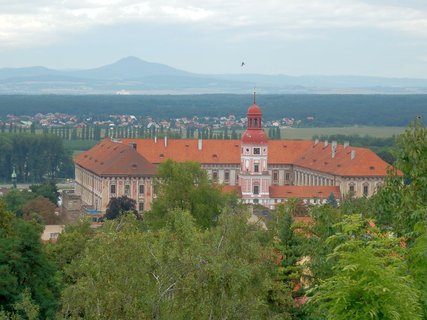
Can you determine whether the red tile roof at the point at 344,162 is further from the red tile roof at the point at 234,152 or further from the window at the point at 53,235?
the window at the point at 53,235

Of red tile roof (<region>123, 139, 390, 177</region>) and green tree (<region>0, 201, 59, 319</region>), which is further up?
green tree (<region>0, 201, 59, 319</region>)

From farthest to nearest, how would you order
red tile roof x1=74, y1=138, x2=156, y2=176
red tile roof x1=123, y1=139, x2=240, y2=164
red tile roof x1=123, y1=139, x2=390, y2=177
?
red tile roof x1=123, y1=139, x2=240, y2=164, red tile roof x1=123, y1=139, x2=390, y2=177, red tile roof x1=74, y1=138, x2=156, y2=176

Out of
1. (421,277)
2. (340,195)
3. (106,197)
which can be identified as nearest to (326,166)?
(340,195)

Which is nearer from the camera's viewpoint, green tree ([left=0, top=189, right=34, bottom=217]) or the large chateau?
green tree ([left=0, top=189, right=34, bottom=217])

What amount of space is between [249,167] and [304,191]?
15.5 feet

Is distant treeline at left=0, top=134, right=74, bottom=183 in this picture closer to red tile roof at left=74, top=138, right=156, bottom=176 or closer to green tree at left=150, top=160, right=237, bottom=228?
Result: red tile roof at left=74, top=138, right=156, bottom=176

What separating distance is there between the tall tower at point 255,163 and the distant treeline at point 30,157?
42.4 meters

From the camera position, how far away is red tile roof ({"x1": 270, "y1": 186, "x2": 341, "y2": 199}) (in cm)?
9088

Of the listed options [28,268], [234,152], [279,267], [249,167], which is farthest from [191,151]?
[279,267]

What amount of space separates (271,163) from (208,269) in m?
83.0

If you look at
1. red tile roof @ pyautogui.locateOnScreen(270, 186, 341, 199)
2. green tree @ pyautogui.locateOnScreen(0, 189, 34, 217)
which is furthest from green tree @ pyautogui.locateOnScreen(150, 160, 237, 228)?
red tile roof @ pyautogui.locateOnScreen(270, 186, 341, 199)

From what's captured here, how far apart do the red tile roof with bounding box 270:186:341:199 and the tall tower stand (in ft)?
2.56

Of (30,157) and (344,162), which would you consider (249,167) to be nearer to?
(344,162)

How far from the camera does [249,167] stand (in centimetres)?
9338
